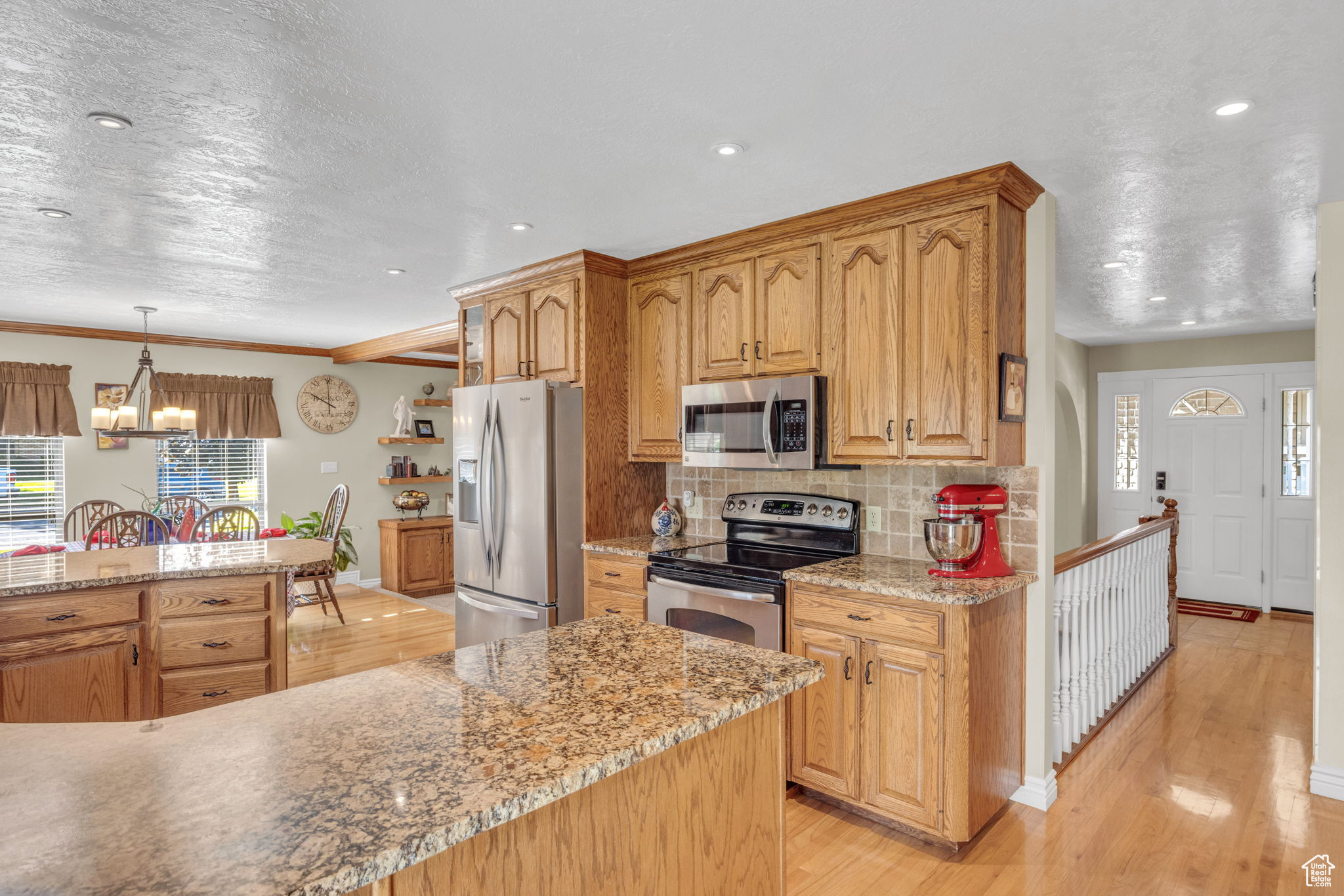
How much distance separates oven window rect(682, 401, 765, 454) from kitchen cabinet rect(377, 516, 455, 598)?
4285mm

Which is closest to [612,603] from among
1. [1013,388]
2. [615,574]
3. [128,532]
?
[615,574]

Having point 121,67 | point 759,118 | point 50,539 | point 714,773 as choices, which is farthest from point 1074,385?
point 50,539

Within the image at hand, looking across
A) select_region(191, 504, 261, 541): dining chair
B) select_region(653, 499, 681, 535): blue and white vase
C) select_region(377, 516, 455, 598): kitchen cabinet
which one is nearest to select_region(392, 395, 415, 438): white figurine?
select_region(377, 516, 455, 598): kitchen cabinet

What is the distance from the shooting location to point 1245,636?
204 inches

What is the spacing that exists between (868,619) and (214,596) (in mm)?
2386

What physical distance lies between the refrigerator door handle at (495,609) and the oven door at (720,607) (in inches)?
26.9

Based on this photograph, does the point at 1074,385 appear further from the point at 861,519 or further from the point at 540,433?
the point at 540,433

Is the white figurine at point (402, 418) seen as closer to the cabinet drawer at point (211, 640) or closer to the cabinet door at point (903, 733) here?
the cabinet drawer at point (211, 640)

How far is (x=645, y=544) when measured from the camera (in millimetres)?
3547

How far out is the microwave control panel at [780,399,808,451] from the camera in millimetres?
2945

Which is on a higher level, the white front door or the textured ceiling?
the textured ceiling

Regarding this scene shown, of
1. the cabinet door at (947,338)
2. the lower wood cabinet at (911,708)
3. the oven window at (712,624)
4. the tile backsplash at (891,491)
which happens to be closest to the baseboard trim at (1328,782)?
the lower wood cabinet at (911,708)

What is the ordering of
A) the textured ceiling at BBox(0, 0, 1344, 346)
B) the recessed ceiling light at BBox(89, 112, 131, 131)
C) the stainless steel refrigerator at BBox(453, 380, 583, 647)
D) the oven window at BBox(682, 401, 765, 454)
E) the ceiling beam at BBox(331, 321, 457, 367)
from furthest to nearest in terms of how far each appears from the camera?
1. the ceiling beam at BBox(331, 321, 457, 367)
2. the stainless steel refrigerator at BBox(453, 380, 583, 647)
3. the oven window at BBox(682, 401, 765, 454)
4. the recessed ceiling light at BBox(89, 112, 131, 131)
5. the textured ceiling at BBox(0, 0, 1344, 346)

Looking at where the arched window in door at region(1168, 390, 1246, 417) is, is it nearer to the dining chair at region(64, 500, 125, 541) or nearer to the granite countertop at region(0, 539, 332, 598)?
the granite countertop at region(0, 539, 332, 598)
